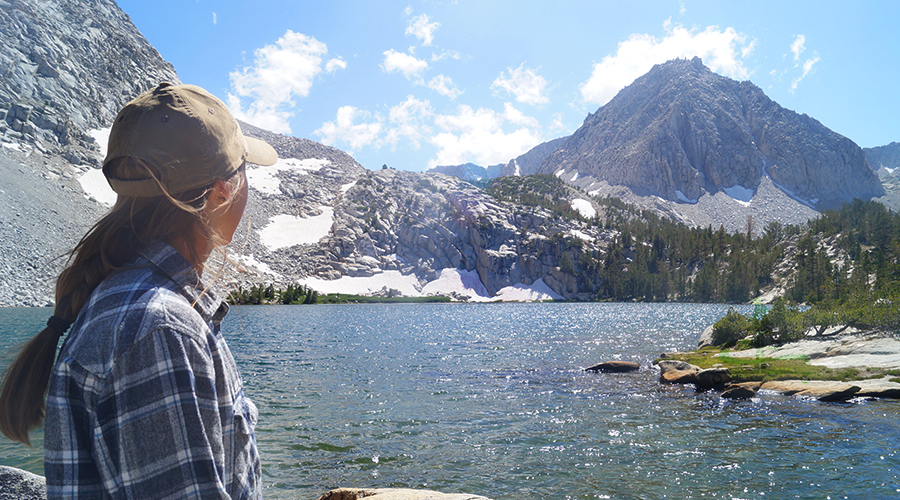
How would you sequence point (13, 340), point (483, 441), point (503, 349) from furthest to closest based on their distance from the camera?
point (503, 349) < point (13, 340) < point (483, 441)

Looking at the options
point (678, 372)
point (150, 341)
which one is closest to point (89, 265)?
point (150, 341)

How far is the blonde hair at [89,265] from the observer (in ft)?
7.02

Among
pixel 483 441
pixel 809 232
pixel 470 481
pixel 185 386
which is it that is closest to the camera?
pixel 185 386

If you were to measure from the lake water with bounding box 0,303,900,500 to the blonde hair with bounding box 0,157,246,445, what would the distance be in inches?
124

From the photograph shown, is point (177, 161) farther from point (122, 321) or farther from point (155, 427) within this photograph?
point (155, 427)

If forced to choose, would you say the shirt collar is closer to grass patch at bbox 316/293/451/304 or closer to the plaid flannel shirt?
the plaid flannel shirt

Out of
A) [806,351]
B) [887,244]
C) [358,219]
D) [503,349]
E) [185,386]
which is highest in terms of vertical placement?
[358,219]

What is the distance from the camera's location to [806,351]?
28219 mm

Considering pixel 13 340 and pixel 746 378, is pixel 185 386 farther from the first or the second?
pixel 13 340

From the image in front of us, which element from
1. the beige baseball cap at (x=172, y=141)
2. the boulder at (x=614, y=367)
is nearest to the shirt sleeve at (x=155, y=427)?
the beige baseball cap at (x=172, y=141)

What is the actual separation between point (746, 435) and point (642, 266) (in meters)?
174

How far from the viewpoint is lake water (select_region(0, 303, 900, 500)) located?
40.4 ft

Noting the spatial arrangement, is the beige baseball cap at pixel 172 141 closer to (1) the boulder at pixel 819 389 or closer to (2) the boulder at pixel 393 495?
(2) the boulder at pixel 393 495

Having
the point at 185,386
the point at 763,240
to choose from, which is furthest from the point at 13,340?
the point at 763,240
